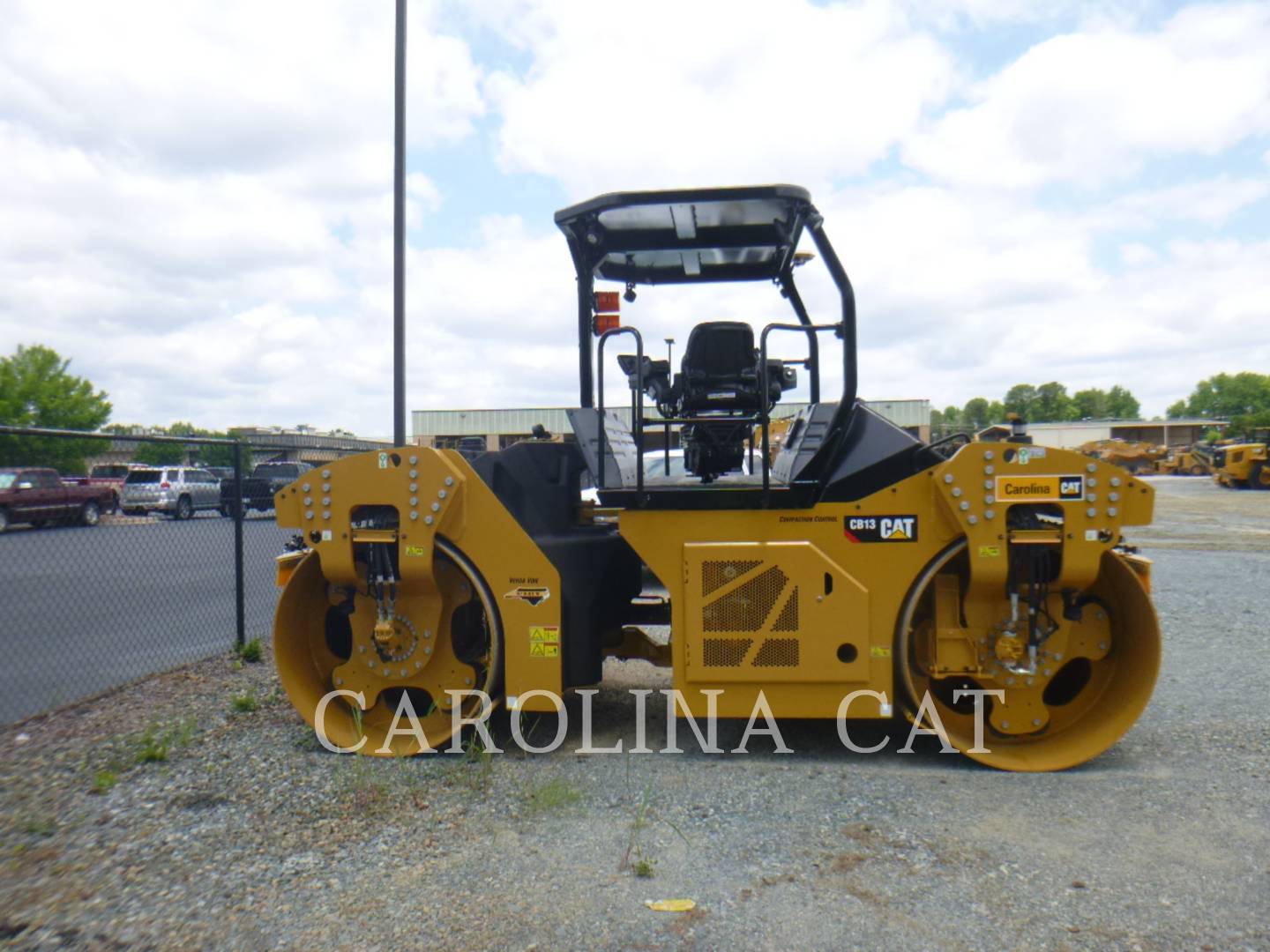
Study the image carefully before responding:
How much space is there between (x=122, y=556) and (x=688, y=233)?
421cm

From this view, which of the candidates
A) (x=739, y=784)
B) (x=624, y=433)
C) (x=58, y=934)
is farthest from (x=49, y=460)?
(x=739, y=784)

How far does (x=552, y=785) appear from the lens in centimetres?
402

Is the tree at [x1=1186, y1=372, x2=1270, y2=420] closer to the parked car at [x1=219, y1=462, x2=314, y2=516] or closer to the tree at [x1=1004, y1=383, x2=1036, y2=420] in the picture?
the tree at [x1=1004, y1=383, x2=1036, y2=420]

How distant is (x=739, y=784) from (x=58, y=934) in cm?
251

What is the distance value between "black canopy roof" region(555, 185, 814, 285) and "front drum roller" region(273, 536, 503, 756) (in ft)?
5.89

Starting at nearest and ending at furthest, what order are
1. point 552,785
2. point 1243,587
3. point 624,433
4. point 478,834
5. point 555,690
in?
point 478,834 < point 552,785 < point 555,690 < point 624,433 < point 1243,587

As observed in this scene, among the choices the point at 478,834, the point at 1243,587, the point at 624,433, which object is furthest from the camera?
the point at 1243,587

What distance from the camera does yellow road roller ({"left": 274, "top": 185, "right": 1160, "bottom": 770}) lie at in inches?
169

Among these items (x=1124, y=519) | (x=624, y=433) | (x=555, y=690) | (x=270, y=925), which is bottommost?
(x=270, y=925)

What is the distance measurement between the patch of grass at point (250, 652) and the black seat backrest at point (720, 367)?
12.5 ft

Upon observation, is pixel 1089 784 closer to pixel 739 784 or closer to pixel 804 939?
pixel 739 784

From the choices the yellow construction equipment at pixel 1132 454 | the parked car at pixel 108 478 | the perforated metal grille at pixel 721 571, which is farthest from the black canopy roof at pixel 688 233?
the yellow construction equipment at pixel 1132 454

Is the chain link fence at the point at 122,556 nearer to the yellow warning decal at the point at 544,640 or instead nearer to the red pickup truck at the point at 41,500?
the red pickup truck at the point at 41,500

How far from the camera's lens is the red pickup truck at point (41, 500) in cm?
552
